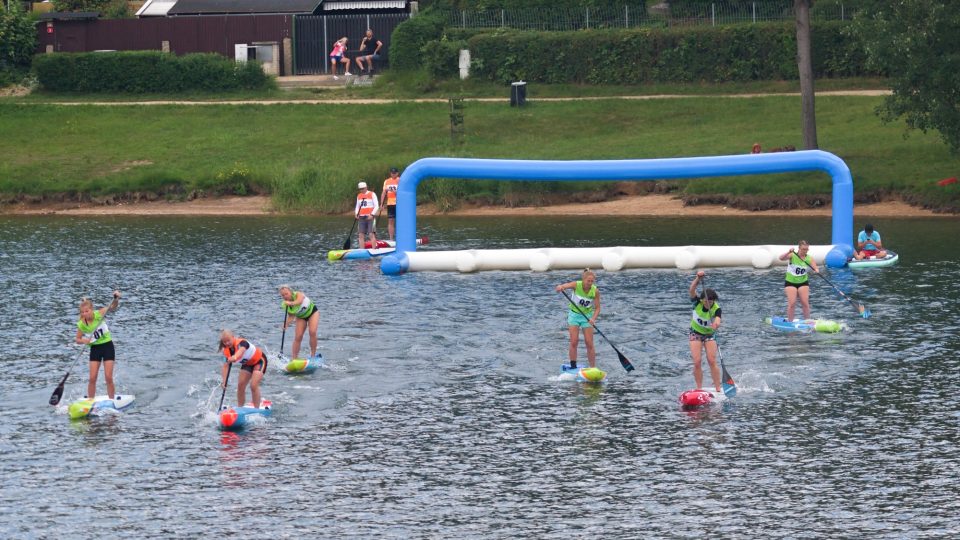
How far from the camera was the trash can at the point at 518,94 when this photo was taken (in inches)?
2886

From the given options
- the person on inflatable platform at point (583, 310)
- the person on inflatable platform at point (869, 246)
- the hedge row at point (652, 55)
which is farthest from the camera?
the hedge row at point (652, 55)

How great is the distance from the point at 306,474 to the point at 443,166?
2459 centimetres

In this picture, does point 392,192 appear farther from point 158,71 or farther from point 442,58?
point 158,71

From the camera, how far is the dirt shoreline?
58719 millimetres

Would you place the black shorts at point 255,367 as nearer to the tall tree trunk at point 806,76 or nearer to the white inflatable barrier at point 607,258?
the white inflatable barrier at point 607,258

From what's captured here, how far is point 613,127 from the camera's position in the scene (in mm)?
70062

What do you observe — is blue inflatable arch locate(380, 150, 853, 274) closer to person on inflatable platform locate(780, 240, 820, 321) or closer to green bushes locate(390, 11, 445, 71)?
person on inflatable platform locate(780, 240, 820, 321)

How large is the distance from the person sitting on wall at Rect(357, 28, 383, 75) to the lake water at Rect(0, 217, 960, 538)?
3659 centimetres

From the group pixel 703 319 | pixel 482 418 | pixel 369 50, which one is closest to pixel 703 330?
pixel 703 319

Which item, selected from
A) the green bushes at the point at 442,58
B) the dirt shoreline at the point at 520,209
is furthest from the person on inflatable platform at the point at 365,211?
the green bushes at the point at 442,58

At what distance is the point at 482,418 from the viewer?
2886 cm

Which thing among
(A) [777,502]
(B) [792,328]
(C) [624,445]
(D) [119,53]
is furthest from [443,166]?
(D) [119,53]

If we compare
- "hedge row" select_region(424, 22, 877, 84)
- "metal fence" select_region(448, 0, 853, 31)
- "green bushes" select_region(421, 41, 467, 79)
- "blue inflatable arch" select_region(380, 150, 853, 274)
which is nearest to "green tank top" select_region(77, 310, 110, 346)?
"blue inflatable arch" select_region(380, 150, 853, 274)

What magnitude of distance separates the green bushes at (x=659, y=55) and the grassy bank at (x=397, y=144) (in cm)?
360
